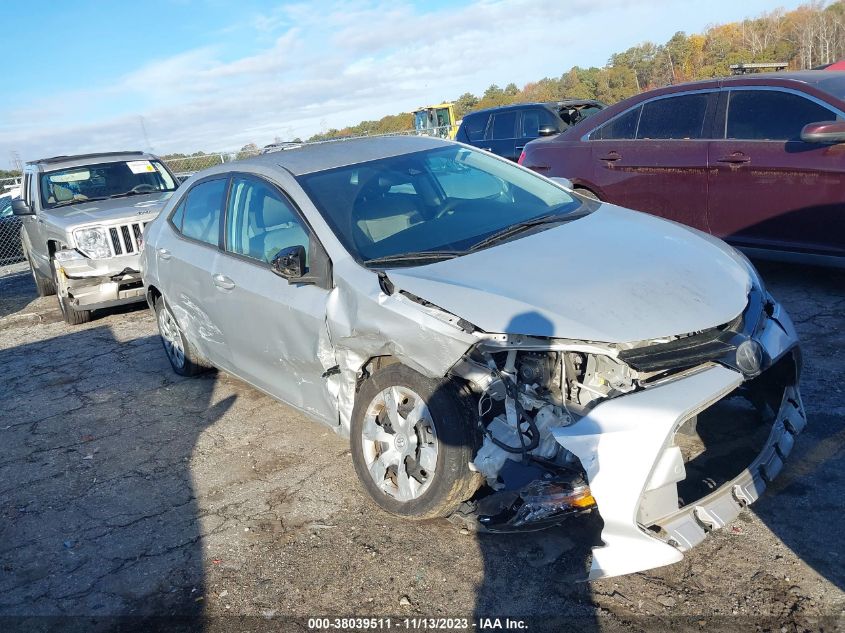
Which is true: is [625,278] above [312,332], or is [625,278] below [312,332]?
above

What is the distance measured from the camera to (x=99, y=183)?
30.9 feet

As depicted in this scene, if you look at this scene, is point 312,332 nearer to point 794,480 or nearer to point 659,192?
point 794,480

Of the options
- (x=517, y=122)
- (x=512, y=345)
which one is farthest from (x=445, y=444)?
(x=517, y=122)

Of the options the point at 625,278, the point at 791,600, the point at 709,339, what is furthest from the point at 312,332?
the point at 791,600

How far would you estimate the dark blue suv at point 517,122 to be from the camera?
41.4 ft

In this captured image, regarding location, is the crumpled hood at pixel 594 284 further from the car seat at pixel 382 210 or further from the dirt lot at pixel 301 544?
the dirt lot at pixel 301 544

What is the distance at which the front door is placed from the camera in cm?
385

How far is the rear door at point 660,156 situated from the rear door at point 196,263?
386cm

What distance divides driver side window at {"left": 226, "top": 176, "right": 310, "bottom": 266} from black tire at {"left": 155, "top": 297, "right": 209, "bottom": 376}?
1350 mm

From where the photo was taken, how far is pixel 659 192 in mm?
6656

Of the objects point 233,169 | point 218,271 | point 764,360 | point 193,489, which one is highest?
point 233,169

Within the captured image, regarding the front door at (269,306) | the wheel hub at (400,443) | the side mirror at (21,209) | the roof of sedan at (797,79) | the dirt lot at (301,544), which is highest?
the roof of sedan at (797,79)

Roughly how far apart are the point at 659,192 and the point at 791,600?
462 centimetres

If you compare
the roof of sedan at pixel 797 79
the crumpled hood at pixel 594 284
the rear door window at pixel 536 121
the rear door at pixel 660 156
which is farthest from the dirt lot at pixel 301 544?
the rear door window at pixel 536 121
